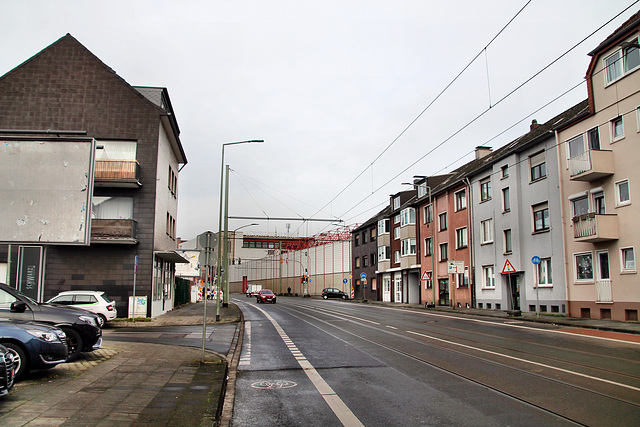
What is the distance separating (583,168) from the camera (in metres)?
23.4

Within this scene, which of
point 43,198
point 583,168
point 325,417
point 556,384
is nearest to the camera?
point 325,417

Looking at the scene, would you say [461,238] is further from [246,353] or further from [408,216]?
[246,353]

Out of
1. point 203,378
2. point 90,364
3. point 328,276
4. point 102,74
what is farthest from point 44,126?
point 328,276

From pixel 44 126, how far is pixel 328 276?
171ft

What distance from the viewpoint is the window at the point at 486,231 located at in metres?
34.0

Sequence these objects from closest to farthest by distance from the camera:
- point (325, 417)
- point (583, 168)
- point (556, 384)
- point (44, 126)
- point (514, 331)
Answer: point (325, 417), point (556, 384), point (514, 331), point (583, 168), point (44, 126)

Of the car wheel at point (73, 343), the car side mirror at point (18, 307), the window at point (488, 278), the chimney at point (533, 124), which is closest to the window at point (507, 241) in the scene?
the window at point (488, 278)

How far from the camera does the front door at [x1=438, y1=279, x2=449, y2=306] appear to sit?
4064 cm

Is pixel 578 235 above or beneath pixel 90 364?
above

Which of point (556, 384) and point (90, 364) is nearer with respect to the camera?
point (556, 384)

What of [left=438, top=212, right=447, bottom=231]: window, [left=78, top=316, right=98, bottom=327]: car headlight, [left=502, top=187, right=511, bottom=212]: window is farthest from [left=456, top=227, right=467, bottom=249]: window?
[left=78, top=316, right=98, bottom=327]: car headlight

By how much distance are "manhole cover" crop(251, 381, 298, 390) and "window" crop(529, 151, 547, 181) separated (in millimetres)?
23846

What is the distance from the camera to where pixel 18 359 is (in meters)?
8.07

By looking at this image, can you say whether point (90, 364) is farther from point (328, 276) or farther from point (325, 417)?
point (328, 276)
